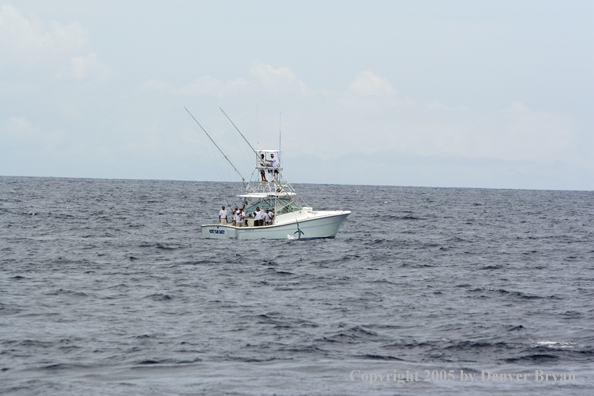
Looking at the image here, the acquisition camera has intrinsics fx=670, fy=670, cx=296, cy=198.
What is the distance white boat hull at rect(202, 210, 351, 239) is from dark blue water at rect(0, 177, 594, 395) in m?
0.52

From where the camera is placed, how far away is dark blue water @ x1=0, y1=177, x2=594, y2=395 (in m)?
12.6

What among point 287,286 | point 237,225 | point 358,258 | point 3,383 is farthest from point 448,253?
point 3,383

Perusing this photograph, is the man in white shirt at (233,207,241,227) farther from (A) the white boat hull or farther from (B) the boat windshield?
(B) the boat windshield

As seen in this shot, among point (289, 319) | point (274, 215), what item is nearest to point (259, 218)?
point (274, 215)

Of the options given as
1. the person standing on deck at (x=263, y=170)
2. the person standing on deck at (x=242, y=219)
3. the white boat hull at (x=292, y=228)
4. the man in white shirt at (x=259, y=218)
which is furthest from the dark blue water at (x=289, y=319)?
the person standing on deck at (x=263, y=170)

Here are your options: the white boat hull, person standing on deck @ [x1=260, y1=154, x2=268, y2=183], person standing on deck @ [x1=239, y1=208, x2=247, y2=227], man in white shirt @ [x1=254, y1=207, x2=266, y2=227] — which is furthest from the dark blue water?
person standing on deck @ [x1=260, y1=154, x2=268, y2=183]

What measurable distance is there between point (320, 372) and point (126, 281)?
1169cm

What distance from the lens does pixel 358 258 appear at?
2969 centimetres

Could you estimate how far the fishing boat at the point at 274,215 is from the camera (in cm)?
3334

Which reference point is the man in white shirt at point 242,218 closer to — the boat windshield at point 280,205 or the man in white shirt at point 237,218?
the man in white shirt at point 237,218

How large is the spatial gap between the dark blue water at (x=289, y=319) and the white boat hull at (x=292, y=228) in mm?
515

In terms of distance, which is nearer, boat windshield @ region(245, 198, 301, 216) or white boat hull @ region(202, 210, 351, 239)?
white boat hull @ region(202, 210, 351, 239)

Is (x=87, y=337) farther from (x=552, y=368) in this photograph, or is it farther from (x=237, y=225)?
(x=237, y=225)

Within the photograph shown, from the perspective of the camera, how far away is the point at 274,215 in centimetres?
3394
